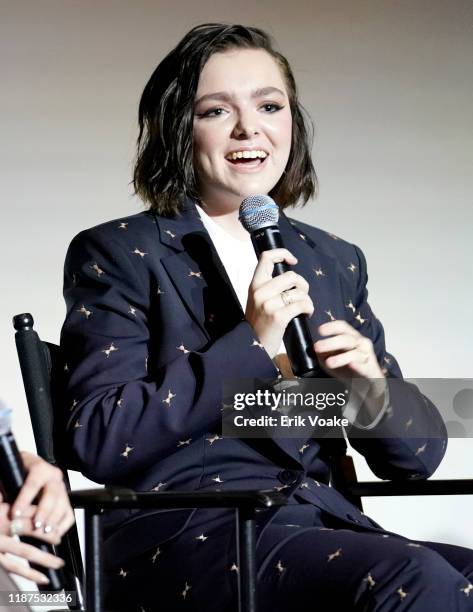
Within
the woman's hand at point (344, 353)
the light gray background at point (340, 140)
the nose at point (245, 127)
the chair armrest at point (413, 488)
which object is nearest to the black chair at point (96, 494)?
the chair armrest at point (413, 488)

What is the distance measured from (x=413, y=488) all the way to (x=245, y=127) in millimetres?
601

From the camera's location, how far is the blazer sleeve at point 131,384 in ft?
4.83

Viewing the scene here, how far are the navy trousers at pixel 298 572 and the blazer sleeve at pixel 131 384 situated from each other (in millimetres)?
118

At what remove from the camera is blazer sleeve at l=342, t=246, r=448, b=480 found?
1647mm

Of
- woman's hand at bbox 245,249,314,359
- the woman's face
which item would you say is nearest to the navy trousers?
woman's hand at bbox 245,249,314,359

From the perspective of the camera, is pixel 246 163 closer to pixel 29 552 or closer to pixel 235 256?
pixel 235 256

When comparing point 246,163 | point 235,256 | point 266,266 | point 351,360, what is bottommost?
point 351,360

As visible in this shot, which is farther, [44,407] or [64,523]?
[44,407]

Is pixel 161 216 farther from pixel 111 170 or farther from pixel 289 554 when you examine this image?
pixel 111 170

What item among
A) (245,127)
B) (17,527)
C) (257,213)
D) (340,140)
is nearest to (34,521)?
(17,527)

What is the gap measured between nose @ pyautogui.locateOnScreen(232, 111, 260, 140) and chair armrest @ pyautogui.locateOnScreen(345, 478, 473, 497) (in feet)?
1.81

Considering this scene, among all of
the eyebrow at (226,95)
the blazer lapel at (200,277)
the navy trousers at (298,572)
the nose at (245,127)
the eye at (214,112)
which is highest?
the eyebrow at (226,95)

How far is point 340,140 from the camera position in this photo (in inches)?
118

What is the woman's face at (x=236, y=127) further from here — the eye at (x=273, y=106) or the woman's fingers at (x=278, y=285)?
the woman's fingers at (x=278, y=285)
